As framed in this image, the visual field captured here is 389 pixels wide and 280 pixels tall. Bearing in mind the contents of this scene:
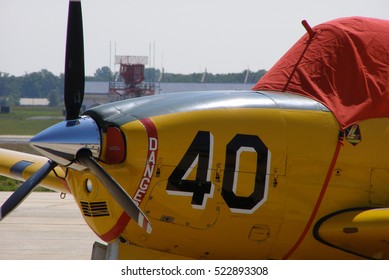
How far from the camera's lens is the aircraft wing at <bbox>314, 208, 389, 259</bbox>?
9.01 m

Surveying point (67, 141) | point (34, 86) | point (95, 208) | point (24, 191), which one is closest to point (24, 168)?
point (24, 191)

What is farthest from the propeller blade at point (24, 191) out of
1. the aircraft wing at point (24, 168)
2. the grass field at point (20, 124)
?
the grass field at point (20, 124)

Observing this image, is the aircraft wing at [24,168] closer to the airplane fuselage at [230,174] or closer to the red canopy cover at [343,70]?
the airplane fuselage at [230,174]

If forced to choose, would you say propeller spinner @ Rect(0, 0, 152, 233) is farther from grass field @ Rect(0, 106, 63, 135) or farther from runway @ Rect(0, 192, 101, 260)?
grass field @ Rect(0, 106, 63, 135)

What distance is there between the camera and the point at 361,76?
974cm

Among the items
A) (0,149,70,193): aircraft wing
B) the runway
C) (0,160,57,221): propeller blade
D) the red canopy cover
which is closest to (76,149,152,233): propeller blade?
(0,160,57,221): propeller blade

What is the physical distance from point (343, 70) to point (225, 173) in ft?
6.67

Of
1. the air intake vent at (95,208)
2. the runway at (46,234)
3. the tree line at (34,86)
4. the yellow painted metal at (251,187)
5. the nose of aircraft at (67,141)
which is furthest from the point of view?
the tree line at (34,86)

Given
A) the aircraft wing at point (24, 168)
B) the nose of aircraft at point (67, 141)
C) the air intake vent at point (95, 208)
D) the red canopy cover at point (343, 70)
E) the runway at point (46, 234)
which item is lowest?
the runway at point (46, 234)

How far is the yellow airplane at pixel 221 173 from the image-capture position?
864cm

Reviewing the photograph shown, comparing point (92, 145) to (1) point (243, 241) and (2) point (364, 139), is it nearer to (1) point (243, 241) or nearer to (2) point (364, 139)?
(1) point (243, 241)

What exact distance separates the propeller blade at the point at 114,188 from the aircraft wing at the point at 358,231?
2.12m

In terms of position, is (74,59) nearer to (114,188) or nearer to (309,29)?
(114,188)

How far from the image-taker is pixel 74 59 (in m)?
9.07
